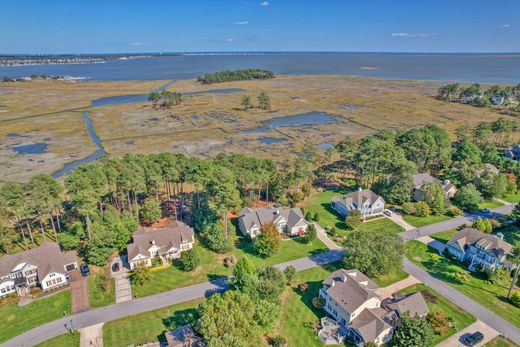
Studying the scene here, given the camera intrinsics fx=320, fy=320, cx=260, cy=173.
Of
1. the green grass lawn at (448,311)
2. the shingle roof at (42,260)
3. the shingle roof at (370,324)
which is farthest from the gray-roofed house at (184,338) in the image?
the green grass lawn at (448,311)

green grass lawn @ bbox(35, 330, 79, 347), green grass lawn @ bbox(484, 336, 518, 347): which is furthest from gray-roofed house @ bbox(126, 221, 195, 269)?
green grass lawn @ bbox(484, 336, 518, 347)

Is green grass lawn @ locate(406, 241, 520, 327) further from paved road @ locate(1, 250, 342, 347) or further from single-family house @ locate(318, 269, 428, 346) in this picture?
paved road @ locate(1, 250, 342, 347)

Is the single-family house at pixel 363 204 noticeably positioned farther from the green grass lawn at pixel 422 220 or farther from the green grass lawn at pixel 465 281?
the green grass lawn at pixel 465 281

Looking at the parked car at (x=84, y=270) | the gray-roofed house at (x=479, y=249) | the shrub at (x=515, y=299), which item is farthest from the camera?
the parked car at (x=84, y=270)

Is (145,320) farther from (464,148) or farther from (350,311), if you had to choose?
(464,148)

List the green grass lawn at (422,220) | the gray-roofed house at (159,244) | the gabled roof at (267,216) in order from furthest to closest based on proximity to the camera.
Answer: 1. the green grass lawn at (422,220)
2. the gabled roof at (267,216)
3. the gray-roofed house at (159,244)

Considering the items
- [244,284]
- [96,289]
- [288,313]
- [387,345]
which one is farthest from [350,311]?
[96,289]
